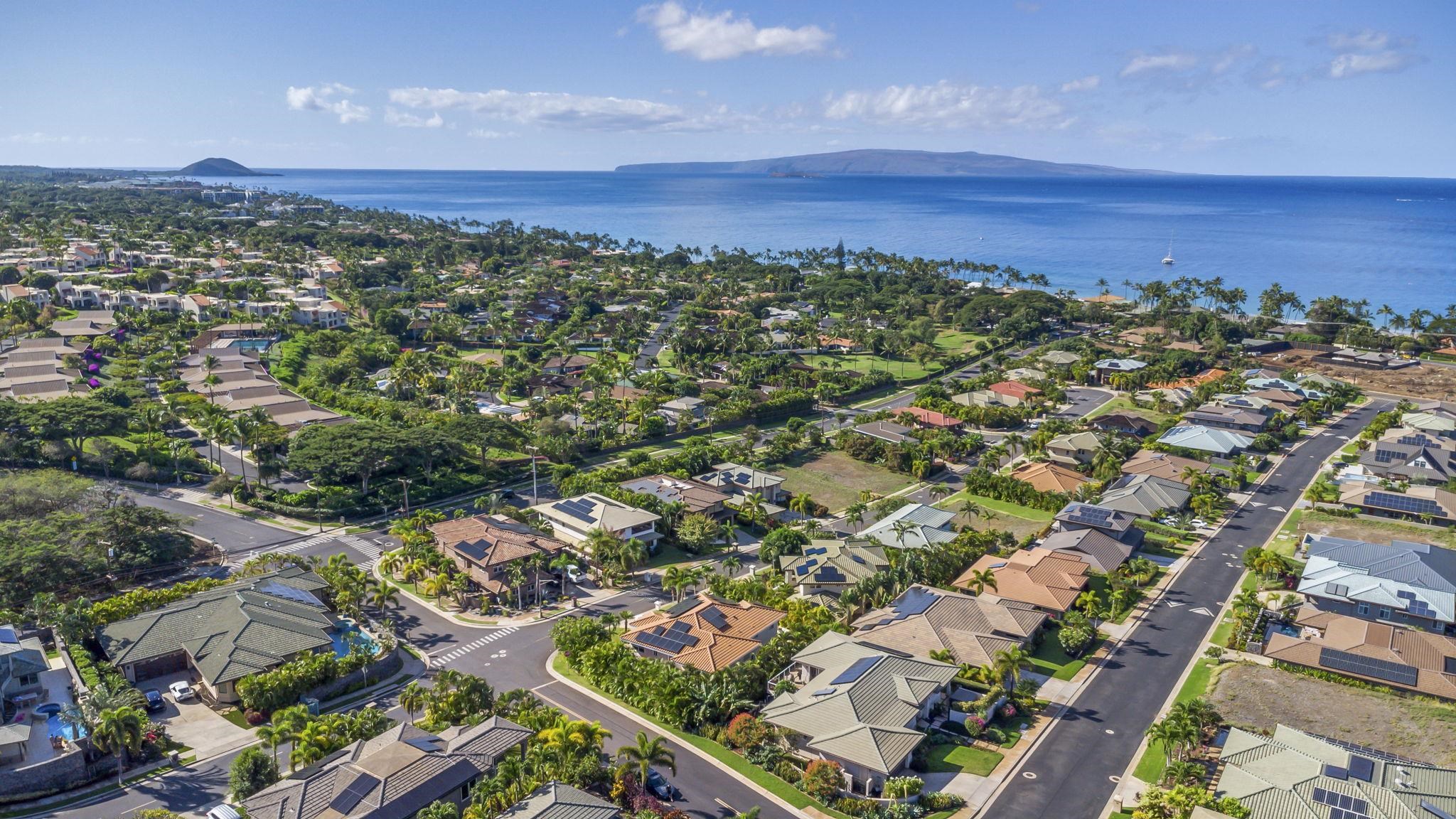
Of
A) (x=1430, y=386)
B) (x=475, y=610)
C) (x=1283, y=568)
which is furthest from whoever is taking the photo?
(x=1430, y=386)

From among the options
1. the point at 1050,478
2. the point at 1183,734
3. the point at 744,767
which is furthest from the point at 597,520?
the point at 1050,478

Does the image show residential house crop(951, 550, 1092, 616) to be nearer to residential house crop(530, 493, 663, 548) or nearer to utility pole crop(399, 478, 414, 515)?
residential house crop(530, 493, 663, 548)

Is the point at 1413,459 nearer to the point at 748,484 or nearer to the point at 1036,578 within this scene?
the point at 1036,578

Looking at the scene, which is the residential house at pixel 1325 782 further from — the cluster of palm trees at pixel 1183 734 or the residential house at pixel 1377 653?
the residential house at pixel 1377 653

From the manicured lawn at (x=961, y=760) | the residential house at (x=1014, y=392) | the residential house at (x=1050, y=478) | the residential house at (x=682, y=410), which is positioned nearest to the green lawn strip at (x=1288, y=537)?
the residential house at (x=1050, y=478)

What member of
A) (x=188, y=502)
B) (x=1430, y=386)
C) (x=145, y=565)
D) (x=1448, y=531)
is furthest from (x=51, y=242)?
(x=1430, y=386)

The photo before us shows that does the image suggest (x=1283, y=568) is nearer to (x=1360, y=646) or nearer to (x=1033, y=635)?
(x=1360, y=646)

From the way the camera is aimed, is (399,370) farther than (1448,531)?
Yes

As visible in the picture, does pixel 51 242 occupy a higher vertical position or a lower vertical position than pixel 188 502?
higher
